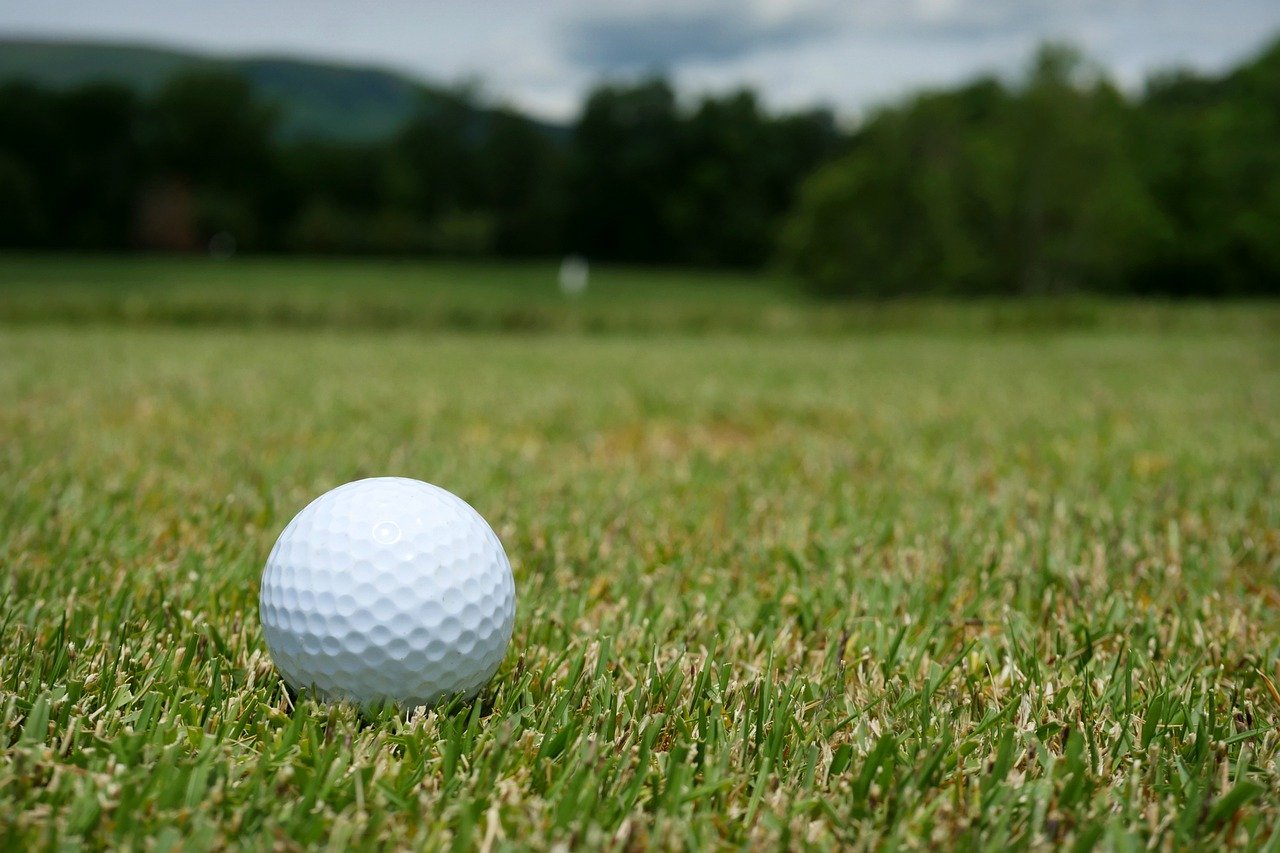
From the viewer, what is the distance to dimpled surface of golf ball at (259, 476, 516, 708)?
159cm

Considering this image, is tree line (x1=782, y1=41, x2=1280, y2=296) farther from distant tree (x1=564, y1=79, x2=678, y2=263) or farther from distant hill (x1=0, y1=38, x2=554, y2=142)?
distant hill (x1=0, y1=38, x2=554, y2=142)

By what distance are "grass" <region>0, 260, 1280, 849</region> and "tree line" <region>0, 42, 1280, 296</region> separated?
29922 millimetres

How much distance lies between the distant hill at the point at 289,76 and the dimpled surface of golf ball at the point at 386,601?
86396mm

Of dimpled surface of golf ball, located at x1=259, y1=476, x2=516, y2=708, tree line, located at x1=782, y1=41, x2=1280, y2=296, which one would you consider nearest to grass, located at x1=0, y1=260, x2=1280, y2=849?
dimpled surface of golf ball, located at x1=259, y1=476, x2=516, y2=708

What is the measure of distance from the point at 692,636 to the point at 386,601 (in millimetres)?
629

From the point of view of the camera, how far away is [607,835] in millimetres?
1236

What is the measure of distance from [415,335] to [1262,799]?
11.3m

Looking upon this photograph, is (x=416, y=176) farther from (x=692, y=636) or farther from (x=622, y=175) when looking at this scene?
(x=692, y=636)

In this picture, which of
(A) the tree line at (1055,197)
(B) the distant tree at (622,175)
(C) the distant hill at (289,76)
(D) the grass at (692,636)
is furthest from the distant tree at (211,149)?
(D) the grass at (692,636)

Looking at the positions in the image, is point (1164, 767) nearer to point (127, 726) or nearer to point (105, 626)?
point (127, 726)

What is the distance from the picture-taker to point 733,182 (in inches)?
2158

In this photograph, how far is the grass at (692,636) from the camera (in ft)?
4.25

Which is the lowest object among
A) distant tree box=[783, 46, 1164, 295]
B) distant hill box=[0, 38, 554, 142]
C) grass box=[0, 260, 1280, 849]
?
grass box=[0, 260, 1280, 849]

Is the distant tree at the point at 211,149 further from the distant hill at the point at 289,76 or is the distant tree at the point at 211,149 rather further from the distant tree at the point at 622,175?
the distant hill at the point at 289,76
